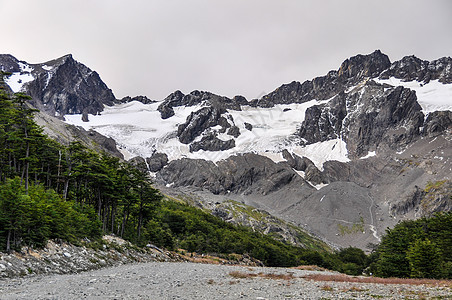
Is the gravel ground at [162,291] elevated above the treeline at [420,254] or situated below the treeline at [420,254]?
above

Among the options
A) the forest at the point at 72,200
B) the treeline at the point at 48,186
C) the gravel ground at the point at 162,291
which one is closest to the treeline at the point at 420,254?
the forest at the point at 72,200

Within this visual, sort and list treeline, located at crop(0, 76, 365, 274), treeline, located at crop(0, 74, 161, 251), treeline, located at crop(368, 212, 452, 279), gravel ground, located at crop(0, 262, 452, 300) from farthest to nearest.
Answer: treeline, located at crop(368, 212, 452, 279) < treeline, located at crop(0, 76, 365, 274) < treeline, located at crop(0, 74, 161, 251) < gravel ground, located at crop(0, 262, 452, 300)

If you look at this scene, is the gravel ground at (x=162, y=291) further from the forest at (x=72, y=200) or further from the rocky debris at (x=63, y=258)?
the forest at (x=72, y=200)

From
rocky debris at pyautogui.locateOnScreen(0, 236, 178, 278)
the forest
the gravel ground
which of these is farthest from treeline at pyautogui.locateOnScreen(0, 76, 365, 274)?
the gravel ground

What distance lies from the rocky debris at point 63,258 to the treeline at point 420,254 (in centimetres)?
3771

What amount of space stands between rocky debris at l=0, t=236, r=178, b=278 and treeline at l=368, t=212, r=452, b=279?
37711 millimetres

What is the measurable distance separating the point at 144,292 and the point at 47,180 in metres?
38.2

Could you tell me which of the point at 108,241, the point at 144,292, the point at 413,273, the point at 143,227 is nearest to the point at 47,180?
the point at 108,241

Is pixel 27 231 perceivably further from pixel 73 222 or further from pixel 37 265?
pixel 73 222

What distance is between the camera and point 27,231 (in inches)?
1097

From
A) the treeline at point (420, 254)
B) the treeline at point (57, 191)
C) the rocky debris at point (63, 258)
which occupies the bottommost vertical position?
the treeline at point (420, 254)

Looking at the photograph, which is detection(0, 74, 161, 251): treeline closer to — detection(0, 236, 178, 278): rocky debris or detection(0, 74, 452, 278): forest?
detection(0, 74, 452, 278): forest

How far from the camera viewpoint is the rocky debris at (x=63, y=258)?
23789 millimetres

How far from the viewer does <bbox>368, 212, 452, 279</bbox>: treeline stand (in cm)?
4603
